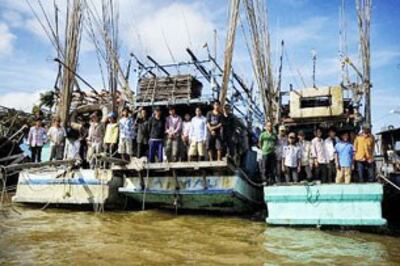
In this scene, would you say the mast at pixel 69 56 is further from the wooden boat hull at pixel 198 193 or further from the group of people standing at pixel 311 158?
the group of people standing at pixel 311 158

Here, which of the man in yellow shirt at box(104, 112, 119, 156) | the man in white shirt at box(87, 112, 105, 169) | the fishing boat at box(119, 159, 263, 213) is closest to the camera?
the fishing boat at box(119, 159, 263, 213)

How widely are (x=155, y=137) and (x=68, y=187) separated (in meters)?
2.76

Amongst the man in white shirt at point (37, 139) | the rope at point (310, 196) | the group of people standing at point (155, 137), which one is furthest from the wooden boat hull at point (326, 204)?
the man in white shirt at point (37, 139)

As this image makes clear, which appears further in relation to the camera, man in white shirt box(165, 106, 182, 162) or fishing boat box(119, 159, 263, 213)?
man in white shirt box(165, 106, 182, 162)

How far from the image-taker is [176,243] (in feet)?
22.0

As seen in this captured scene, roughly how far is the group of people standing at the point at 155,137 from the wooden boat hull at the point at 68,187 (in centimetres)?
55

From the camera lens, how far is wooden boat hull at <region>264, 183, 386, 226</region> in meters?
7.56

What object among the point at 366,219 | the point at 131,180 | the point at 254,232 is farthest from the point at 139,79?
the point at 366,219

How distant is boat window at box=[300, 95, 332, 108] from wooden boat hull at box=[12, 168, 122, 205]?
513 cm

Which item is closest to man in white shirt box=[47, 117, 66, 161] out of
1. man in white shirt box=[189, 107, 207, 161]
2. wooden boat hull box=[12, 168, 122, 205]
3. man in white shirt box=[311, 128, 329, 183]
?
wooden boat hull box=[12, 168, 122, 205]

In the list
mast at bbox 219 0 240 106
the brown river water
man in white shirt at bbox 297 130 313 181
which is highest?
mast at bbox 219 0 240 106

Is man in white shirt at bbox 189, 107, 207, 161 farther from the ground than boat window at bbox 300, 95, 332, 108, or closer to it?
closer to it

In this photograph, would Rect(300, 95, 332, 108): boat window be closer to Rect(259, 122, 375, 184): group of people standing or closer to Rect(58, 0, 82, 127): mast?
Rect(259, 122, 375, 184): group of people standing

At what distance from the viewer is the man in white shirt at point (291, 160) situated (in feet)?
31.2
